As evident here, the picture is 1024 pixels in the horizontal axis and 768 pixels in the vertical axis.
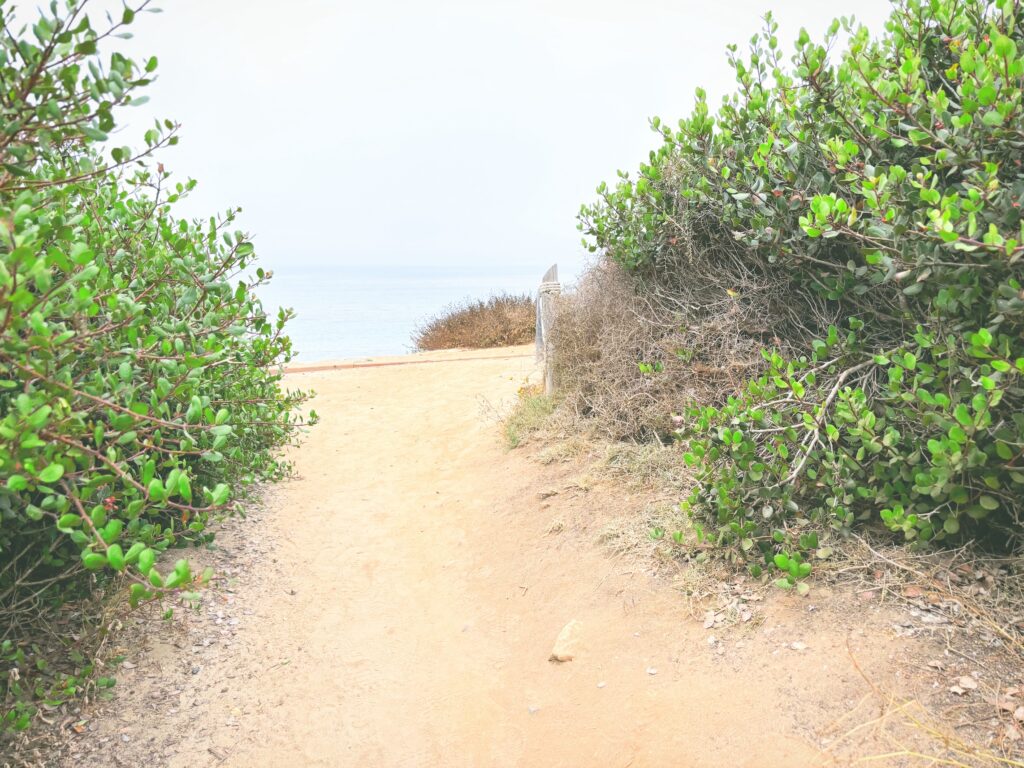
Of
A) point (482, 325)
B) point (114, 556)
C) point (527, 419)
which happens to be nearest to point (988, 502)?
point (114, 556)

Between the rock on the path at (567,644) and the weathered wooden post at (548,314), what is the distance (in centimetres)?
382

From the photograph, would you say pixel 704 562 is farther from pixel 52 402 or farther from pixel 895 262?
pixel 52 402

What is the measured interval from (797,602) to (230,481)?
386cm

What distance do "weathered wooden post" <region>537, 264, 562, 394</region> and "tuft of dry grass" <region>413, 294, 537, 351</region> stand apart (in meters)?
6.13

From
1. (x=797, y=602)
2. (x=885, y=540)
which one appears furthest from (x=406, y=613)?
(x=885, y=540)

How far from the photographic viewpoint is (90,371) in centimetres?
299

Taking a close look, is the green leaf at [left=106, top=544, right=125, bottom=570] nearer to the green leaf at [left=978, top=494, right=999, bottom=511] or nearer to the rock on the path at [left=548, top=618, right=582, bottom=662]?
the rock on the path at [left=548, top=618, right=582, bottom=662]

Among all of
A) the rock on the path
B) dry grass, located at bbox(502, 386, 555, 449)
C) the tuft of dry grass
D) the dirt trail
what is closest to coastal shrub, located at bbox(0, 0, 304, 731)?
the dirt trail

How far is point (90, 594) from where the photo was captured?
377 centimetres

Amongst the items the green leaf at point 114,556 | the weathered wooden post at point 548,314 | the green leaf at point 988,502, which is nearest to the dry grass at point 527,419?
the weathered wooden post at point 548,314

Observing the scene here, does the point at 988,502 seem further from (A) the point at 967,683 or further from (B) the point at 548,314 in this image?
(B) the point at 548,314

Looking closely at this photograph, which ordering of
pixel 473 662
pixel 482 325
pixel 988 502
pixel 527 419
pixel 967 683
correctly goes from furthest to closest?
1. pixel 482 325
2. pixel 527 419
3. pixel 473 662
4. pixel 988 502
5. pixel 967 683

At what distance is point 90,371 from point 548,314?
18.8 ft

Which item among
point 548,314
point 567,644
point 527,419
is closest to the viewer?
point 567,644
